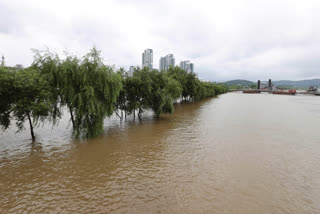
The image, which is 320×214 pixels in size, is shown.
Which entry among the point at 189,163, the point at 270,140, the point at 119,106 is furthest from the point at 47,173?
the point at 270,140

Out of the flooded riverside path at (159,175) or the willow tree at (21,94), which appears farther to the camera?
the willow tree at (21,94)

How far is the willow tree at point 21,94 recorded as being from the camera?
38.1 feet

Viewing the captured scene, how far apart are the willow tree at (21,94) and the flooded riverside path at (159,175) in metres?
2.99

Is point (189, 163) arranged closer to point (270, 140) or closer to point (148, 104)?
point (270, 140)

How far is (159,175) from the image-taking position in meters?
9.28

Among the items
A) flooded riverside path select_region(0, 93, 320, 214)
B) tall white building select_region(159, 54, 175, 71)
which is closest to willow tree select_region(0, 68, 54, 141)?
flooded riverside path select_region(0, 93, 320, 214)

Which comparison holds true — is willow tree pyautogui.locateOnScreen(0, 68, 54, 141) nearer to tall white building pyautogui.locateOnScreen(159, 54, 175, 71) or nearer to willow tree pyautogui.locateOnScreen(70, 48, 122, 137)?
willow tree pyautogui.locateOnScreen(70, 48, 122, 137)

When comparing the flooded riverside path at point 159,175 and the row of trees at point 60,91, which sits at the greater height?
the row of trees at point 60,91

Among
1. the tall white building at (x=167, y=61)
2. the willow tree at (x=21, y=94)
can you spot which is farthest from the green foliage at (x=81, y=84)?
the tall white building at (x=167, y=61)

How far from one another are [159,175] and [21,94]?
1153cm

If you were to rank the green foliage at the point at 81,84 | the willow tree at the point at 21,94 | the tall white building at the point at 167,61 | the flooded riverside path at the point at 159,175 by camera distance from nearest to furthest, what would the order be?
1. the flooded riverside path at the point at 159,175
2. the willow tree at the point at 21,94
3. the green foliage at the point at 81,84
4. the tall white building at the point at 167,61

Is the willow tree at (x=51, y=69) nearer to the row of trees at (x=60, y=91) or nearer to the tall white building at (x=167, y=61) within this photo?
the row of trees at (x=60, y=91)

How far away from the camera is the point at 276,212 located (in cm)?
650

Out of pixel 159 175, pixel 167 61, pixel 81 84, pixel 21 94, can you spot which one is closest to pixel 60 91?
pixel 81 84
